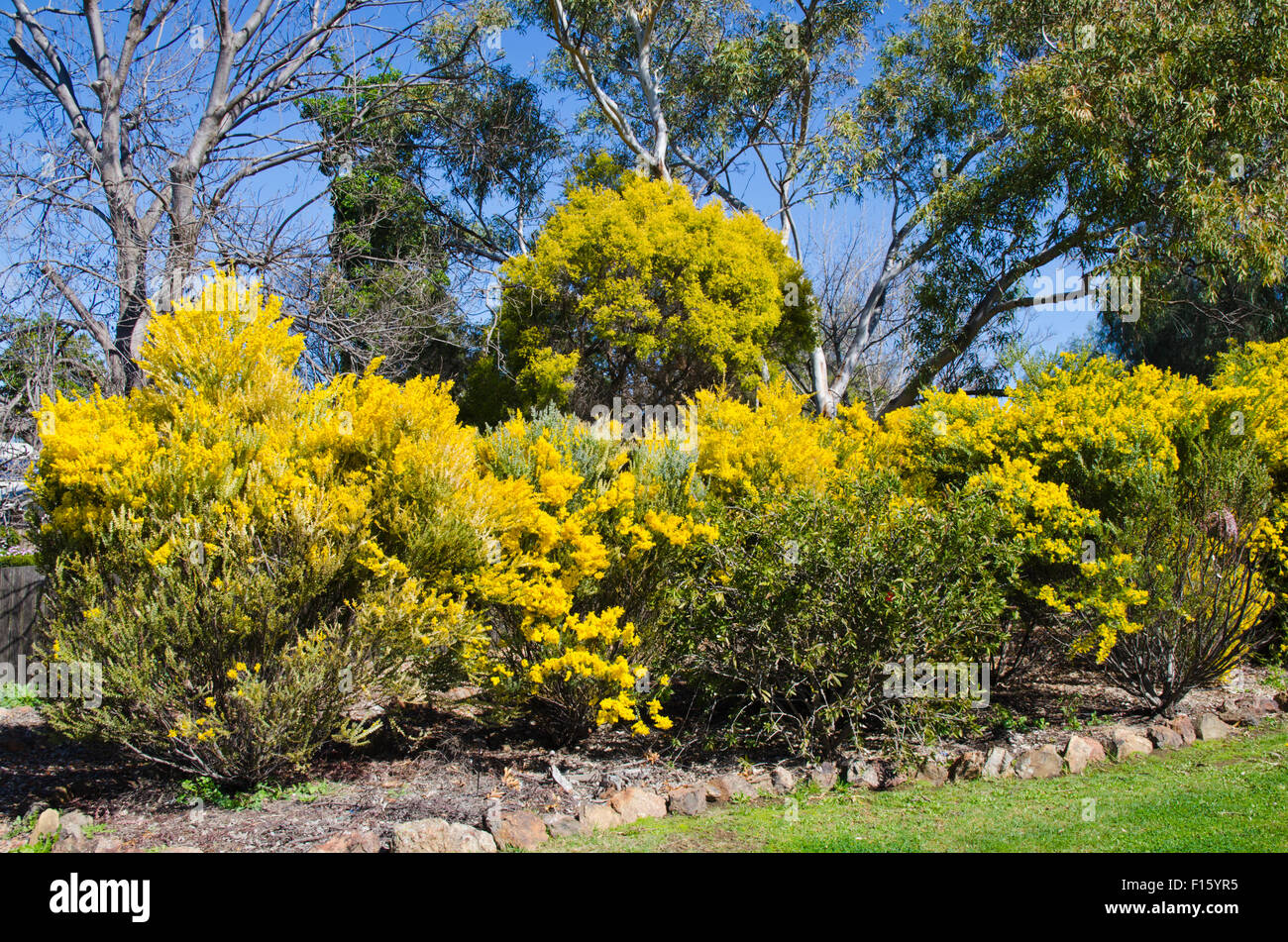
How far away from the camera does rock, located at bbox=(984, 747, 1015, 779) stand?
17.4 ft

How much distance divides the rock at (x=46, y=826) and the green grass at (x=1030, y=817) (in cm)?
267

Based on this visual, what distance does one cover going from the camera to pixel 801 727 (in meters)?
5.51

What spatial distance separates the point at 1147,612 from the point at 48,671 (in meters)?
6.71

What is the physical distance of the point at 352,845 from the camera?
421cm

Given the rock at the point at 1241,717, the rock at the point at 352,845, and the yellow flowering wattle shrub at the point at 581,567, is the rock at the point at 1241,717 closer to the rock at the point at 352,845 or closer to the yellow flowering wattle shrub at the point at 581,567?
the yellow flowering wattle shrub at the point at 581,567

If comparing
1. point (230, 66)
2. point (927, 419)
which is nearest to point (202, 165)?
point (230, 66)

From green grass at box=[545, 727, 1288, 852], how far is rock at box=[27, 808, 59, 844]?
2672mm

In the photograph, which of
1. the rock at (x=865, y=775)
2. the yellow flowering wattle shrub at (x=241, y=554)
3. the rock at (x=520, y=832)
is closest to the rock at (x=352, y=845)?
the rock at (x=520, y=832)

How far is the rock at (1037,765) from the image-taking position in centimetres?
527

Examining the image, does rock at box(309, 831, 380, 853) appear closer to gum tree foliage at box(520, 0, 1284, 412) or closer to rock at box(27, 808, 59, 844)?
rock at box(27, 808, 59, 844)

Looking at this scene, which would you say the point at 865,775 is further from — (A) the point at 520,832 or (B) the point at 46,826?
(B) the point at 46,826

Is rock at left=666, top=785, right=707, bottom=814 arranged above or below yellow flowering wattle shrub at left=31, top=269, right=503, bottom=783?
below

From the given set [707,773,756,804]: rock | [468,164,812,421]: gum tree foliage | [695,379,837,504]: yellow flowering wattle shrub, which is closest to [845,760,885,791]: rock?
→ [707,773,756,804]: rock
